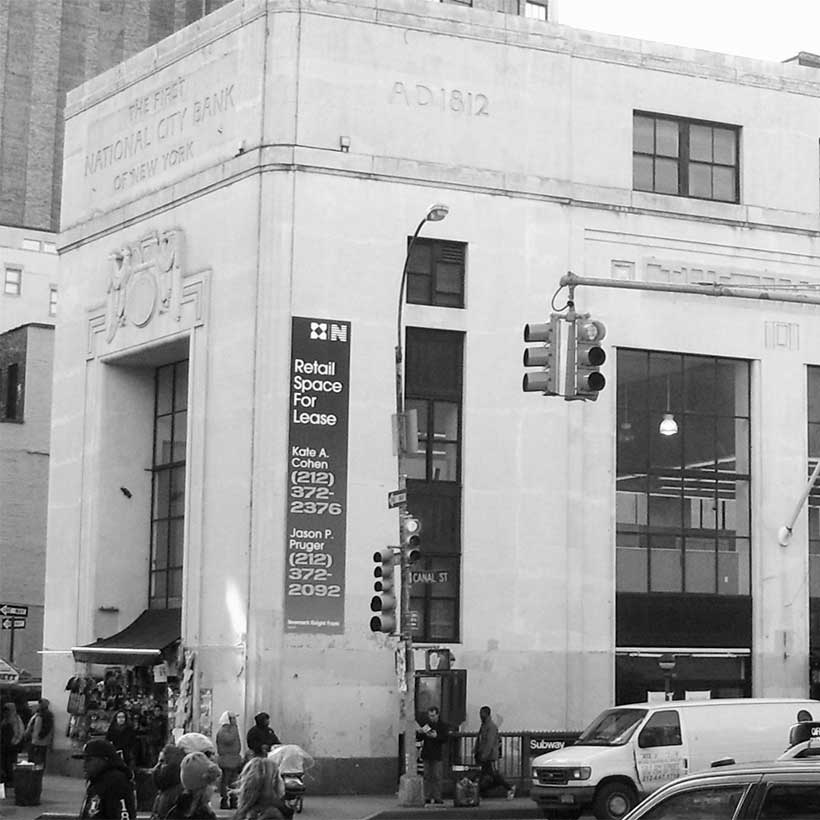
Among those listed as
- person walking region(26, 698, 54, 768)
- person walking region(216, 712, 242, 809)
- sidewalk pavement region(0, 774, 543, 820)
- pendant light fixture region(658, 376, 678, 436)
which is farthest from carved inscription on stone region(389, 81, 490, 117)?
person walking region(26, 698, 54, 768)

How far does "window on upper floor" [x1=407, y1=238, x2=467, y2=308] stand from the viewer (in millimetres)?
37750

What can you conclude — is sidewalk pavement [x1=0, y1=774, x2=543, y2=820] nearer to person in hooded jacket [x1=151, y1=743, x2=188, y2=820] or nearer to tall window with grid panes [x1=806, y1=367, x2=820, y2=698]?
tall window with grid panes [x1=806, y1=367, x2=820, y2=698]

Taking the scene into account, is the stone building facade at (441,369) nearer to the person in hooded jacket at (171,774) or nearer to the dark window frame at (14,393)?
the dark window frame at (14,393)

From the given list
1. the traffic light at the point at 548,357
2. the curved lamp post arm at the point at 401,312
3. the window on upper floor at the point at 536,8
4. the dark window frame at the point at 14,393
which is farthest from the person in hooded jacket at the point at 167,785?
the window on upper floor at the point at 536,8

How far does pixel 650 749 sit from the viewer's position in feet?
94.9

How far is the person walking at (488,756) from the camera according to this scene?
112 ft

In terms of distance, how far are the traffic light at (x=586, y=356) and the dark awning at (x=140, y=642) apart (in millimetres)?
17442

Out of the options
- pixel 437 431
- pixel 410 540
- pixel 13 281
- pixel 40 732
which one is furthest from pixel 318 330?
pixel 13 281

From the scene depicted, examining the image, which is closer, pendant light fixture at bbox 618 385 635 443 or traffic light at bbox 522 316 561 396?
traffic light at bbox 522 316 561 396

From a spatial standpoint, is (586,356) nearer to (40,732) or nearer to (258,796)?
(258,796)

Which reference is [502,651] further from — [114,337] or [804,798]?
[804,798]

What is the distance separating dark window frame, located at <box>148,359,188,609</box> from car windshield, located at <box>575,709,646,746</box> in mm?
13335

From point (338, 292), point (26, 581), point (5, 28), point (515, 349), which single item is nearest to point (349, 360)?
point (338, 292)

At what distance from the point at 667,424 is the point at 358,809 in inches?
460
